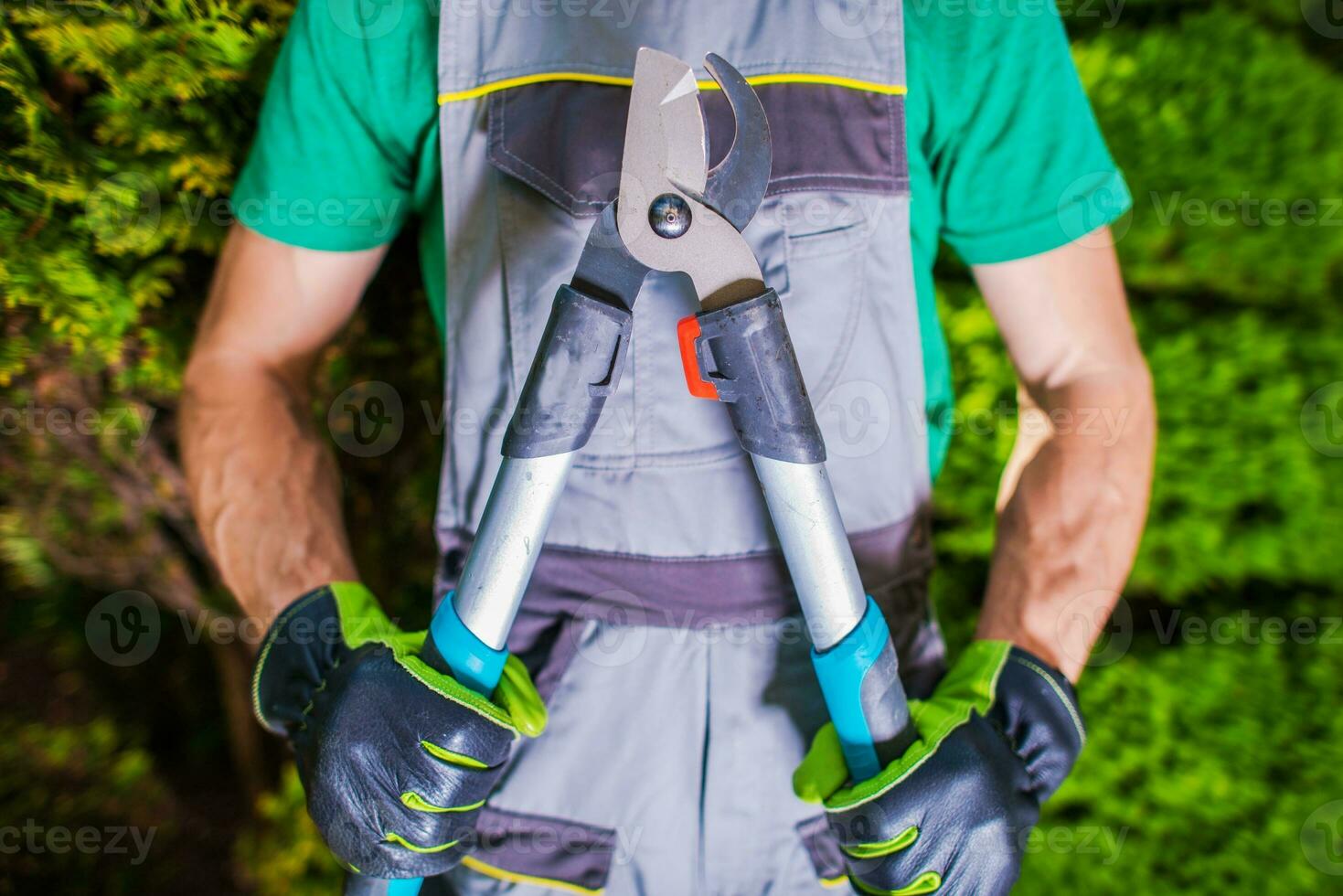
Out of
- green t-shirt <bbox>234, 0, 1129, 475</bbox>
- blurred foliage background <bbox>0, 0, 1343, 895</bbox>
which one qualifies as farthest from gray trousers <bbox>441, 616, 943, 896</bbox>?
blurred foliage background <bbox>0, 0, 1343, 895</bbox>

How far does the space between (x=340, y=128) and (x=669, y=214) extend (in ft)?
2.00

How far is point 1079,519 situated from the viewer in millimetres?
1392

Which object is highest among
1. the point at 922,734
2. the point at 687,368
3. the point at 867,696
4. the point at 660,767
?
the point at 687,368

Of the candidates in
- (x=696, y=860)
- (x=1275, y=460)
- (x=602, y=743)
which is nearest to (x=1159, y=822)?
(x=1275, y=460)

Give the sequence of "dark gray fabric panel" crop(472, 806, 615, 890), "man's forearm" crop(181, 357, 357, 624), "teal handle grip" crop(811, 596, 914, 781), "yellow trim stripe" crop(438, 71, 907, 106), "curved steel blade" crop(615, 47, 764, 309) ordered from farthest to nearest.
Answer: "man's forearm" crop(181, 357, 357, 624), "dark gray fabric panel" crop(472, 806, 615, 890), "yellow trim stripe" crop(438, 71, 907, 106), "teal handle grip" crop(811, 596, 914, 781), "curved steel blade" crop(615, 47, 764, 309)

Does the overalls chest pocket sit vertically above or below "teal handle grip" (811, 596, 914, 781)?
above

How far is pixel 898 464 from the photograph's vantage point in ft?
4.17

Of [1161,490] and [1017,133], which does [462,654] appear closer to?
[1017,133]

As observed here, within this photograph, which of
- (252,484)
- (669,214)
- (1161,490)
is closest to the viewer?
(669,214)

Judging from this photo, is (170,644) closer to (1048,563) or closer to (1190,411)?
(1048,563)

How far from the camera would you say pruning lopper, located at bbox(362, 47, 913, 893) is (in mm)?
929

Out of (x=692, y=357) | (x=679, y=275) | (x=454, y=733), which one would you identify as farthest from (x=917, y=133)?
(x=454, y=733)

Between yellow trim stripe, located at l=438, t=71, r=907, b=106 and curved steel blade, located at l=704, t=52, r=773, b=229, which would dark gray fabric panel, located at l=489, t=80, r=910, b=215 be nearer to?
yellow trim stripe, located at l=438, t=71, r=907, b=106

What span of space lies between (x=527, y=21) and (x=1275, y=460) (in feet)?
6.05
